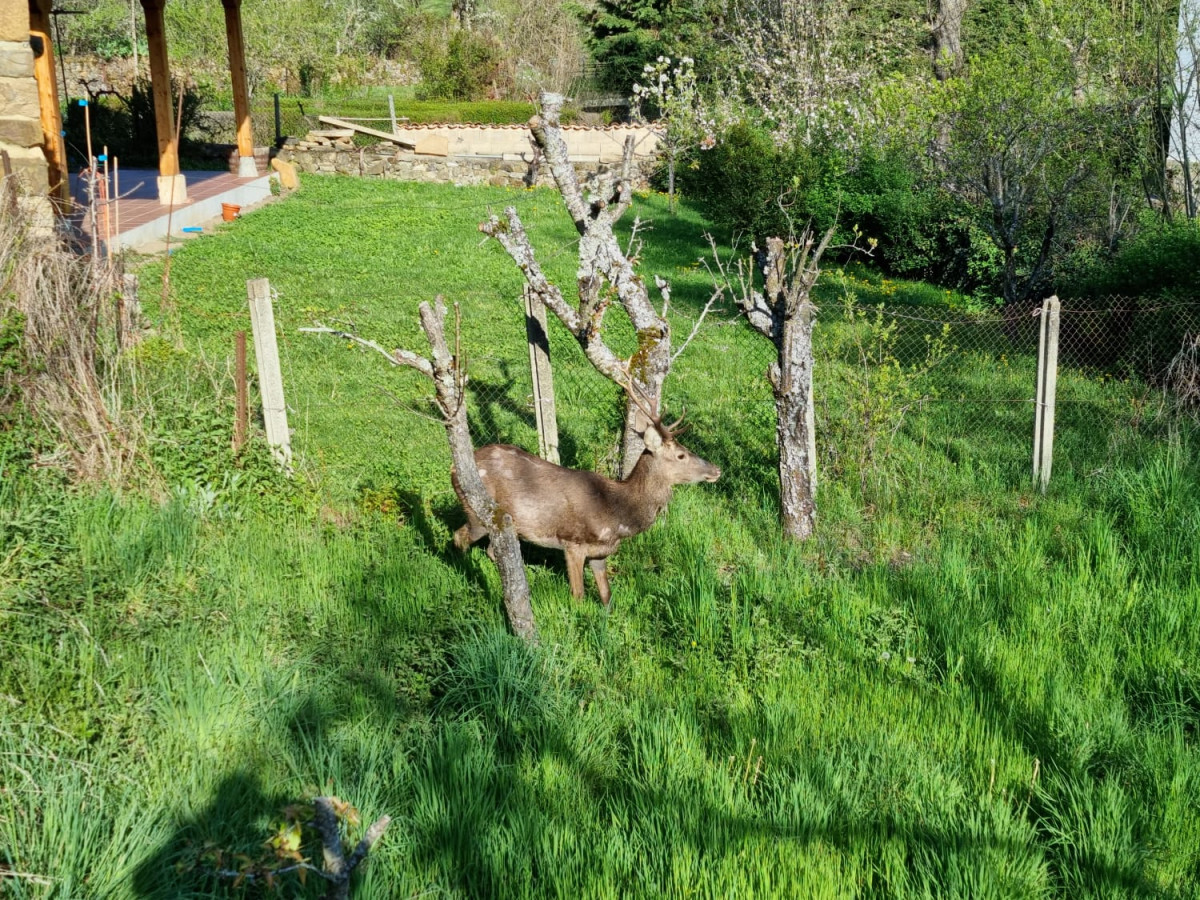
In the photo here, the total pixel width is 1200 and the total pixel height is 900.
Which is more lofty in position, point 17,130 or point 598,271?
point 17,130

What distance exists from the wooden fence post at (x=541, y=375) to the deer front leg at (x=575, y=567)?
5.05ft

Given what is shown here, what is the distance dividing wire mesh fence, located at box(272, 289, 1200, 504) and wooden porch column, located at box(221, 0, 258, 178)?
12.8 metres

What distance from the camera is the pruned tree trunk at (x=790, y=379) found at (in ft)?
25.5

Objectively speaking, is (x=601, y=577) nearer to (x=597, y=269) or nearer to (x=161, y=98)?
(x=597, y=269)

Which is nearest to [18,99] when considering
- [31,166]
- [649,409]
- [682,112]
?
[31,166]

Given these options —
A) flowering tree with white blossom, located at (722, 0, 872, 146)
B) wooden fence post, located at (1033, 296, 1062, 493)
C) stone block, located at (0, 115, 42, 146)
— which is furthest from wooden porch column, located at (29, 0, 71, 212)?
flowering tree with white blossom, located at (722, 0, 872, 146)

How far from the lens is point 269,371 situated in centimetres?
807

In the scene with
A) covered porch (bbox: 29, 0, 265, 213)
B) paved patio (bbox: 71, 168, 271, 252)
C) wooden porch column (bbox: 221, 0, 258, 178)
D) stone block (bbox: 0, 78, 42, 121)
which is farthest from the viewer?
wooden porch column (bbox: 221, 0, 258, 178)

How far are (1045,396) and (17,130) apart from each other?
33.6 ft

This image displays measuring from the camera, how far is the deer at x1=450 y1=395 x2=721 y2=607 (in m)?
7.09

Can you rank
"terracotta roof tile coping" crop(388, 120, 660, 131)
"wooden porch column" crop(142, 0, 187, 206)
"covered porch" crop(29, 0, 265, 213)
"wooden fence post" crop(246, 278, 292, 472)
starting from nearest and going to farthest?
"wooden fence post" crop(246, 278, 292, 472)
"covered porch" crop(29, 0, 265, 213)
"wooden porch column" crop(142, 0, 187, 206)
"terracotta roof tile coping" crop(388, 120, 660, 131)

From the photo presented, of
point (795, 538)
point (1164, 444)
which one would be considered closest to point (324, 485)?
point (795, 538)

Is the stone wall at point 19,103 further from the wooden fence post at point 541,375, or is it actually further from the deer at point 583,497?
the deer at point 583,497

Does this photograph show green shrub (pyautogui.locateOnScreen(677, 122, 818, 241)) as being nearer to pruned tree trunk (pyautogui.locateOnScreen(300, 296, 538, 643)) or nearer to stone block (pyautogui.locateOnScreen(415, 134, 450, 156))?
stone block (pyautogui.locateOnScreen(415, 134, 450, 156))
